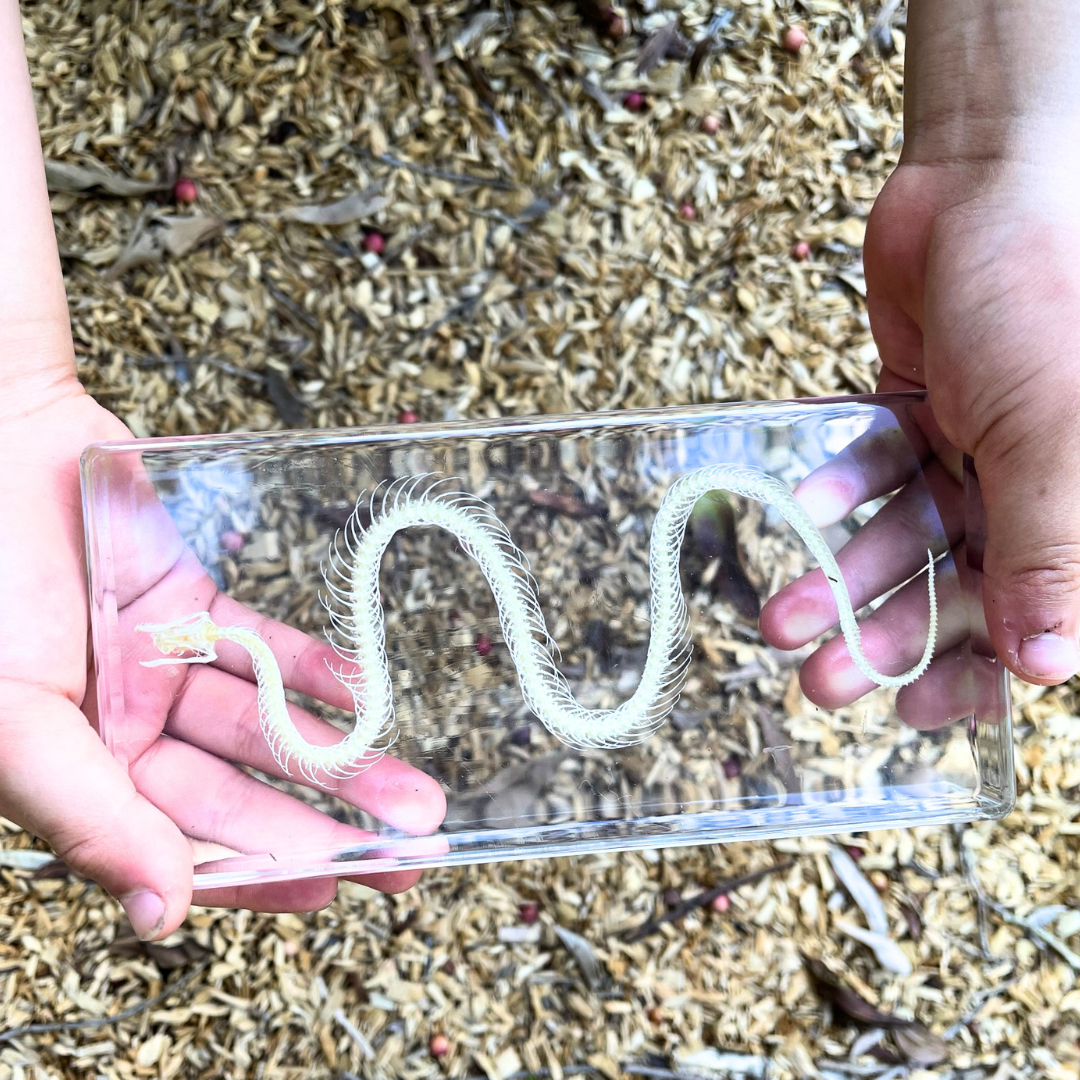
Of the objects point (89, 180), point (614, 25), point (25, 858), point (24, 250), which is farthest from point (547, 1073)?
point (614, 25)

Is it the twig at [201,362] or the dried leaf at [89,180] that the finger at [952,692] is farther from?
the dried leaf at [89,180]

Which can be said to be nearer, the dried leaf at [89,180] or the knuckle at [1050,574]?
the knuckle at [1050,574]

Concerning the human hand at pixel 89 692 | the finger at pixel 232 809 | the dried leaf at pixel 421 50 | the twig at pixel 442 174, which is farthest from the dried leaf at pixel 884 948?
the dried leaf at pixel 421 50

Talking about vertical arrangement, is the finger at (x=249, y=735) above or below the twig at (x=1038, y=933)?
above

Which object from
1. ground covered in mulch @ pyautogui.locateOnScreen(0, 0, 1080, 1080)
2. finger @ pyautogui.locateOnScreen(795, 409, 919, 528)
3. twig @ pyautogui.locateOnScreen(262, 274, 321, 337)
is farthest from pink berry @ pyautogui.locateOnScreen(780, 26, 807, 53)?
twig @ pyautogui.locateOnScreen(262, 274, 321, 337)

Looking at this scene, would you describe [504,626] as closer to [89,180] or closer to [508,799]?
[508,799]

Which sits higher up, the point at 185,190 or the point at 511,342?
the point at 185,190
